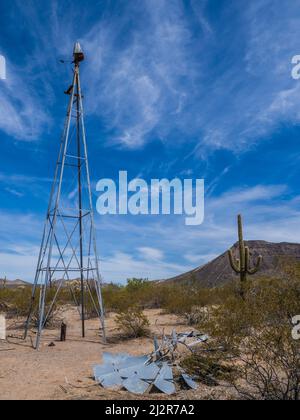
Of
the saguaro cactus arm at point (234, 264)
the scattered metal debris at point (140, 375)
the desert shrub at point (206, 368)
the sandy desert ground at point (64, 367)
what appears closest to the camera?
the sandy desert ground at point (64, 367)

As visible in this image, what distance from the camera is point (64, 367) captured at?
9.80 m

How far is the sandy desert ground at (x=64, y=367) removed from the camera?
741cm

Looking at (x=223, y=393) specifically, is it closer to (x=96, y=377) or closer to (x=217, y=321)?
(x=217, y=321)

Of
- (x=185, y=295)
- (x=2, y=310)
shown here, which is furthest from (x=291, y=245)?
(x=2, y=310)

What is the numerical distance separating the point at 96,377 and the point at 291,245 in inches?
2448

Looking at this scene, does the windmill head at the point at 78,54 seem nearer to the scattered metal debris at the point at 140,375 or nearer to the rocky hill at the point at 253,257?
the scattered metal debris at the point at 140,375

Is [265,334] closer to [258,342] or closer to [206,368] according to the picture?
[258,342]

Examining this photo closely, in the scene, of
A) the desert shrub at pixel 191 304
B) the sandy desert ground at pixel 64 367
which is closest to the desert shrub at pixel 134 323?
the sandy desert ground at pixel 64 367

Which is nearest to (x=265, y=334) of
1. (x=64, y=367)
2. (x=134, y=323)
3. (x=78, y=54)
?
(x=64, y=367)

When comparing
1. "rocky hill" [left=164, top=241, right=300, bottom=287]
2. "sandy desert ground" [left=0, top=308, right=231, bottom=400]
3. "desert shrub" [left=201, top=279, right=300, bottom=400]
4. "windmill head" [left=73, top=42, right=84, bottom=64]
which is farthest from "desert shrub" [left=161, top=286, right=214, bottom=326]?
"rocky hill" [left=164, top=241, right=300, bottom=287]

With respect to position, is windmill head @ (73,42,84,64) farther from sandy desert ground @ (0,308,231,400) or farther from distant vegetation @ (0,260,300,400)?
distant vegetation @ (0,260,300,400)

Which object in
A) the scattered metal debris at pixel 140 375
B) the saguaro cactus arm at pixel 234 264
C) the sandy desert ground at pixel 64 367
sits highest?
the saguaro cactus arm at pixel 234 264

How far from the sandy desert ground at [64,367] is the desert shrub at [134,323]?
429 millimetres

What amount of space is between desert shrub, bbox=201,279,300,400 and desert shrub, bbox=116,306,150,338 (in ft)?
20.1
